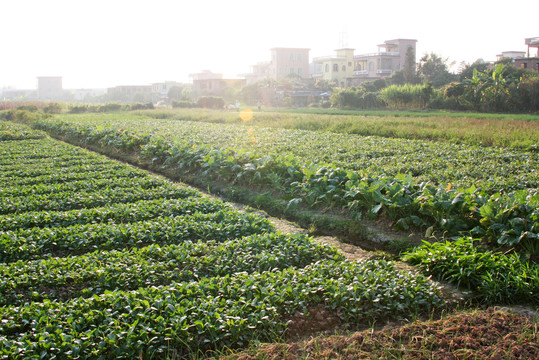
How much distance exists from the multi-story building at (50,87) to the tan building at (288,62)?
214 ft

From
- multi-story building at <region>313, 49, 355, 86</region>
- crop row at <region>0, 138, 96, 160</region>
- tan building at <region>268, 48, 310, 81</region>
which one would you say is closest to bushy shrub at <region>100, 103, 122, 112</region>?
crop row at <region>0, 138, 96, 160</region>

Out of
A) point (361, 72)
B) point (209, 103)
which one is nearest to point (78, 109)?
point (209, 103)

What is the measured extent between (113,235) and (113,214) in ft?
3.72

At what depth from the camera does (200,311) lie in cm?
409

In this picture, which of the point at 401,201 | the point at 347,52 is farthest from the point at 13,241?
the point at 347,52

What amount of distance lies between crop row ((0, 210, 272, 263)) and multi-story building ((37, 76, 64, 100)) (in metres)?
127

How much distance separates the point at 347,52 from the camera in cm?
7088

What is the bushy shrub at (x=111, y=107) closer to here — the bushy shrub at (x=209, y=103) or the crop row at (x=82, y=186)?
the bushy shrub at (x=209, y=103)

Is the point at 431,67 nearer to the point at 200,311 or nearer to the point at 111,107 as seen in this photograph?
the point at 111,107

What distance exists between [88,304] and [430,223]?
485 cm

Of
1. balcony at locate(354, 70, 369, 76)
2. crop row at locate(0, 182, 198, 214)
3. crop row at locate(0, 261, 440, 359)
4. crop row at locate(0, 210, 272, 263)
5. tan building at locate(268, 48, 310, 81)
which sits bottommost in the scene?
crop row at locate(0, 261, 440, 359)

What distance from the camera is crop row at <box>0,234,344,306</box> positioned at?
187 inches

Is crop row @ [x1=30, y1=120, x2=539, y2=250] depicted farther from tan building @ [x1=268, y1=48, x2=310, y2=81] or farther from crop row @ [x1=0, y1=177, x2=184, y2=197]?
tan building @ [x1=268, y1=48, x2=310, y2=81]

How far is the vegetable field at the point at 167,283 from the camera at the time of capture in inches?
151
